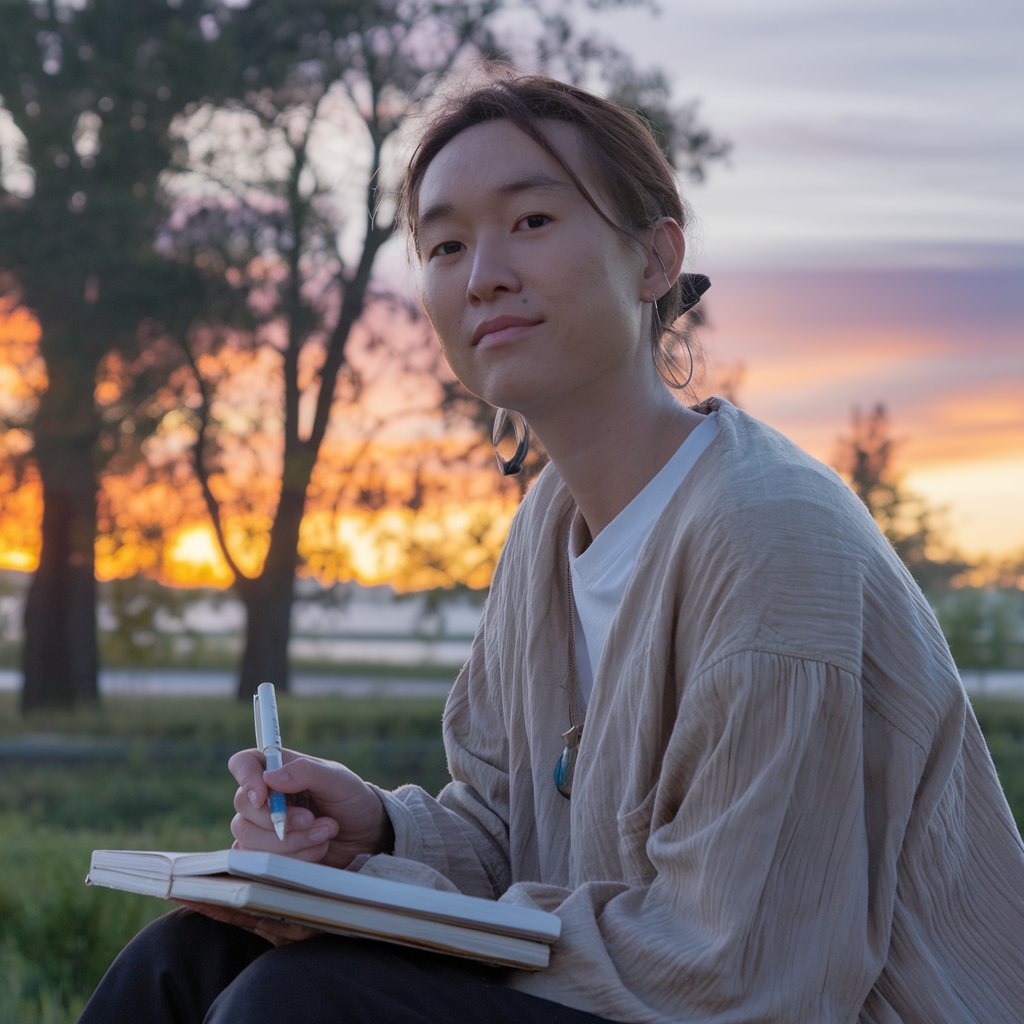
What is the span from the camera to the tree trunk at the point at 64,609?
17672 mm

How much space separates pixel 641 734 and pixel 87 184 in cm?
1430

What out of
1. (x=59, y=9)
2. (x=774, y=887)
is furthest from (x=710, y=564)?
(x=59, y=9)

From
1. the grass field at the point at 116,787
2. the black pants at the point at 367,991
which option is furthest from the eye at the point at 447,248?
the grass field at the point at 116,787

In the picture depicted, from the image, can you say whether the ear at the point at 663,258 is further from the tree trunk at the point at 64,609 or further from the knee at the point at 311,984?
the tree trunk at the point at 64,609

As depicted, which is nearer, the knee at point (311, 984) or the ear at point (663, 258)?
the knee at point (311, 984)

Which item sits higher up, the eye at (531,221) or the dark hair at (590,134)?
the dark hair at (590,134)

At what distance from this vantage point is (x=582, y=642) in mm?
2322

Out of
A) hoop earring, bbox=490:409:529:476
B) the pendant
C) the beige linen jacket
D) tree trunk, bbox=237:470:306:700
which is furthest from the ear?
tree trunk, bbox=237:470:306:700

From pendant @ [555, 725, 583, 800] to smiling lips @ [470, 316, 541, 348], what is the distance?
59 cm

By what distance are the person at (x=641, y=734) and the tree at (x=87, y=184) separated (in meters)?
12.9

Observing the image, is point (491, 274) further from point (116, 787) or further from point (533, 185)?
point (116, 787)

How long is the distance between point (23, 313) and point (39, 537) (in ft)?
9.41

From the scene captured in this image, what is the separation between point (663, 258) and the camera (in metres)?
2.26

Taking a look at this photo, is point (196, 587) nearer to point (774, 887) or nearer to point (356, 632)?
point (774, 887)
